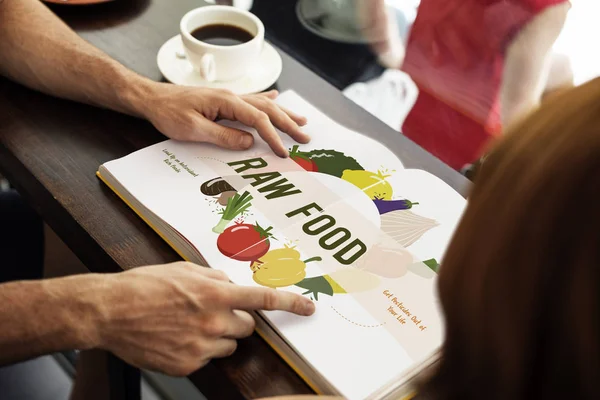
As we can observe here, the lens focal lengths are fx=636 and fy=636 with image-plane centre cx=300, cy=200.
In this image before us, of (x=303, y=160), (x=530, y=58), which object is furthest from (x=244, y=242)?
(x=530, y=58)

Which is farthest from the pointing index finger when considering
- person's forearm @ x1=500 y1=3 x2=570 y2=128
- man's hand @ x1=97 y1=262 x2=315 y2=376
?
person's forearm @ x1=500 y1=3 x2=570 y2=128

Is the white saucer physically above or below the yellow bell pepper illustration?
above

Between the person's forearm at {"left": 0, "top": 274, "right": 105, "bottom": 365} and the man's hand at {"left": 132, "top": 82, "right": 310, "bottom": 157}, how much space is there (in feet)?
0.77

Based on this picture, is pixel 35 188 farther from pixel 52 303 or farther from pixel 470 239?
pixel 470 239

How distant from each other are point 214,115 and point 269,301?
1.02 feet

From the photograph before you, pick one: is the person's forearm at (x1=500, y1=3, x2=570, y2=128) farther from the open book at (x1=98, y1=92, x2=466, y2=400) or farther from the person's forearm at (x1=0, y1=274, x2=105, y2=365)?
the person's forearm at (x1=0, y1=274, x2=105, y2=365)

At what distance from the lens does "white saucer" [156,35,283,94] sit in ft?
2.96

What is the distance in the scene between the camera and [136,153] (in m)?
0.79

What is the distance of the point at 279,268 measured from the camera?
0.67 meters

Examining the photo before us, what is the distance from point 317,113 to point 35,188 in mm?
375

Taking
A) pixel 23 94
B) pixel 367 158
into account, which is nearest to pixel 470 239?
pixel 367 158

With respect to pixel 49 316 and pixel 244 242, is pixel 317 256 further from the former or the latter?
pixel 49 316

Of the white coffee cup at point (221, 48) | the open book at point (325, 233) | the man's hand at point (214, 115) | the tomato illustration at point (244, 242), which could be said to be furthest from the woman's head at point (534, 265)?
the white coffee cup at point (221, 48)

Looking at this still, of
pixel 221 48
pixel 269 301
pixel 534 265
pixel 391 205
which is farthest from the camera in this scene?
pixel 221 48
